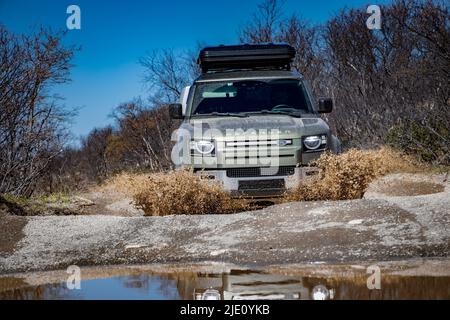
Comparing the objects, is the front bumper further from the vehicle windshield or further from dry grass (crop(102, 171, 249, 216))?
the vehicle windshield

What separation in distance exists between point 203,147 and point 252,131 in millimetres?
656

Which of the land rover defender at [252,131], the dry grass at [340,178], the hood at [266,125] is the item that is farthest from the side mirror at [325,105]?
the dry grass at [340,178]

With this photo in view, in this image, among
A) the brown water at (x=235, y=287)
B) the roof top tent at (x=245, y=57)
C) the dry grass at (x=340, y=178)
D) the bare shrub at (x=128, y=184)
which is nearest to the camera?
the brown water at (x=235, y=287)

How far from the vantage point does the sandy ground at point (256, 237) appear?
6.37 metres

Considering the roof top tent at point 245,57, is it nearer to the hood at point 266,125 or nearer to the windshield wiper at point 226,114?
the windshield wiper at point 226,114

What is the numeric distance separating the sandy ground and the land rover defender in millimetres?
758

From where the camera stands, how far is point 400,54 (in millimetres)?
21375

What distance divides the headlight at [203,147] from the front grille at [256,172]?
36 cm

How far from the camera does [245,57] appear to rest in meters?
10.8

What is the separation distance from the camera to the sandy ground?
6.37 meters

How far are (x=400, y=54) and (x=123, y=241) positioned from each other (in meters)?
16.0
